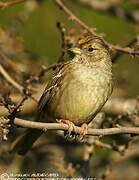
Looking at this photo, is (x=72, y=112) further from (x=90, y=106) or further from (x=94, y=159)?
(x=94, y=159)

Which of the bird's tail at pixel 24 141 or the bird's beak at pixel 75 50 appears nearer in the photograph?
the bird's beak at pixel 75 50

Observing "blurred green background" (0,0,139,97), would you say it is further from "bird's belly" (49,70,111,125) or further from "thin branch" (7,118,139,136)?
"thin branch" (7,118,139,136)

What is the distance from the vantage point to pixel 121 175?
686 centimetres

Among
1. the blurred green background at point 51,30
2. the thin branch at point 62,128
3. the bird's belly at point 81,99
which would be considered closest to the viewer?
the thin branch at point 62,128

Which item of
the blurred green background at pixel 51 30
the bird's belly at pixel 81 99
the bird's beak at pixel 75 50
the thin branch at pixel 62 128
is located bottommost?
the thin branch at pixel 62 128

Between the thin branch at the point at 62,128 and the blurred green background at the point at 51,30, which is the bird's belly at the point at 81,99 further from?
the blurred green background at the point at 51,30

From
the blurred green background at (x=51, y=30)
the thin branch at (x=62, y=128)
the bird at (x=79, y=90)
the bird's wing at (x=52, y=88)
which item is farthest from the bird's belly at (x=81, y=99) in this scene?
the blurred green background at (x=51, y=30)

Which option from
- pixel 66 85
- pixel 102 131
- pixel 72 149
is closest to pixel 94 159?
pixel 72 149

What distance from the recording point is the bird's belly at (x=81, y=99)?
4.13 meters

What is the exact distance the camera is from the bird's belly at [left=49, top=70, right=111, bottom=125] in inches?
163

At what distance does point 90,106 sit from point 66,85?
35 cm

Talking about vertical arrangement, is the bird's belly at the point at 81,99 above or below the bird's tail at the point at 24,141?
above

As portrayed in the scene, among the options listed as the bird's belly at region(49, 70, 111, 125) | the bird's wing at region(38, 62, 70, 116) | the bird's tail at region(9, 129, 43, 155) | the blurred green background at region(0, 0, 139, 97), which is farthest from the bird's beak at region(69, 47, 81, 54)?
the blurred green background at region(0, 0, 139, 97)

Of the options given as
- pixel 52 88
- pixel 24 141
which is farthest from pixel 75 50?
pixel 24 141
